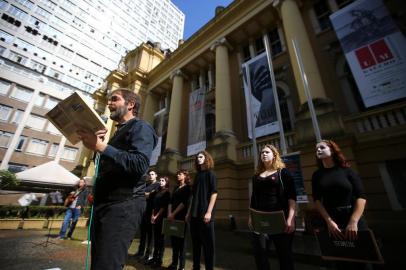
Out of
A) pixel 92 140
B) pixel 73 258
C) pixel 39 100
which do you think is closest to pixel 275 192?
pixel 92 140

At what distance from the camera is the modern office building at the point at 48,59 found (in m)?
25.2

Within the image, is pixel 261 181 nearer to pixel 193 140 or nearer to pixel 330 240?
pixel 330 240

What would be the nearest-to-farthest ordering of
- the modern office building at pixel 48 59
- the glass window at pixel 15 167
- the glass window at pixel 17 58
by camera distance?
1. the glass window at pixel 15 167
2. the modern office building at pixel 48 59
3. the glass window at pixel 17 58

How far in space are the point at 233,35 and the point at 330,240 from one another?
1424 cm

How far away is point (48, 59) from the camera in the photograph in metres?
33.1

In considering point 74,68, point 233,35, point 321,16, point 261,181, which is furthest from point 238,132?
point 74,68

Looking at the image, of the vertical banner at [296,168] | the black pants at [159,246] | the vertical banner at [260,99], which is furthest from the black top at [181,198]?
the vertical banner at [260,99]

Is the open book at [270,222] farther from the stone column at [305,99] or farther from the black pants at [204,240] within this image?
the stone column at [305,99]

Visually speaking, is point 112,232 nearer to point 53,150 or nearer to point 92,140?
point 92,140

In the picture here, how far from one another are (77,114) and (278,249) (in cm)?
263

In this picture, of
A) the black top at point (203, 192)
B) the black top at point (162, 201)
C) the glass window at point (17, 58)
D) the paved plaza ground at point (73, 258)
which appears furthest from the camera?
the glass window at point (17, 58)

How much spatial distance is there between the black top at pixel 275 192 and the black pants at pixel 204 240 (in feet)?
2.75

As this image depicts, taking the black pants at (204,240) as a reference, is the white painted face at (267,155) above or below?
above

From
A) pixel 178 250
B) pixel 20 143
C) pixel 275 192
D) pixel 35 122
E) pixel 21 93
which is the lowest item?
pixel 178 250
